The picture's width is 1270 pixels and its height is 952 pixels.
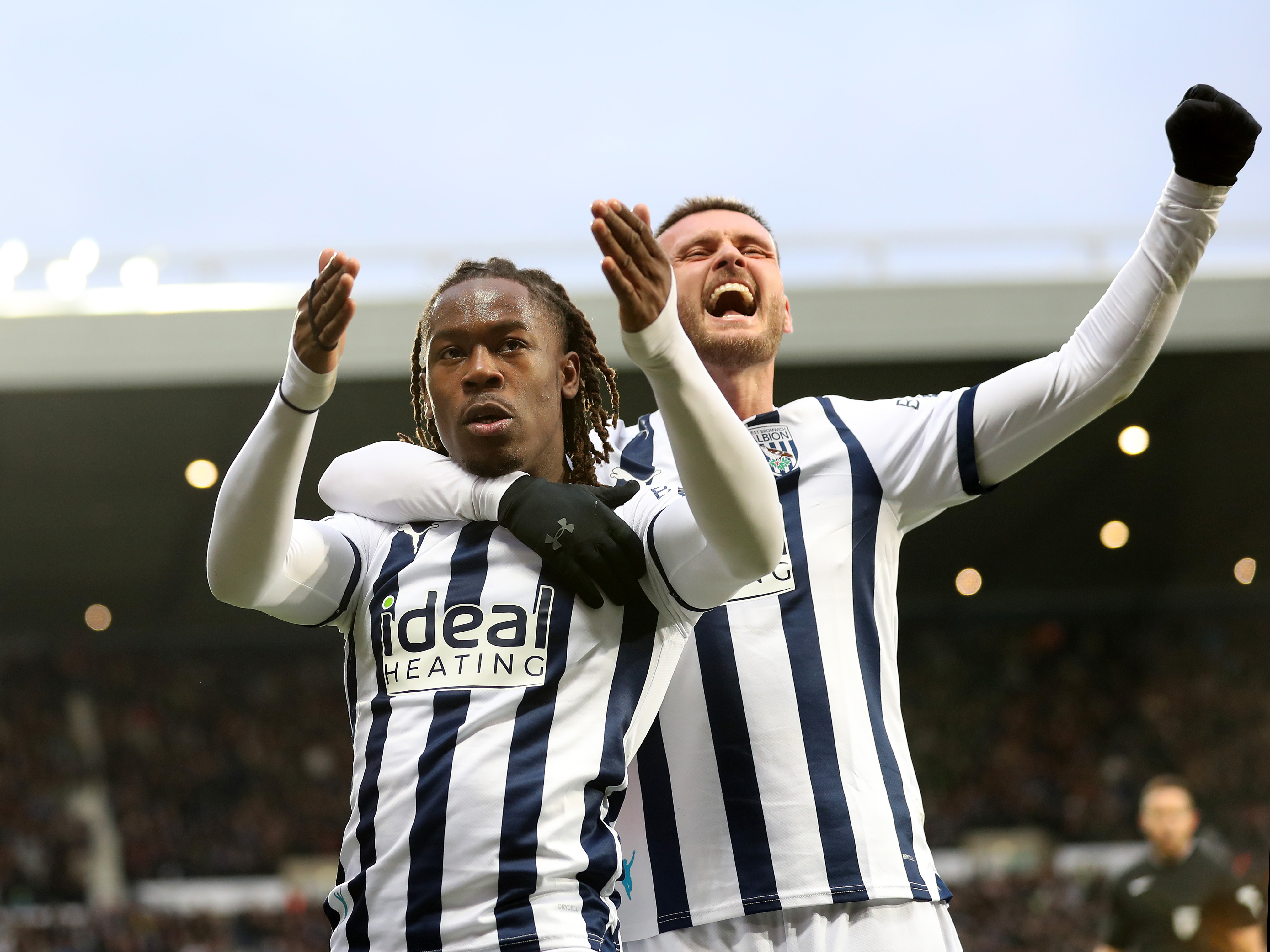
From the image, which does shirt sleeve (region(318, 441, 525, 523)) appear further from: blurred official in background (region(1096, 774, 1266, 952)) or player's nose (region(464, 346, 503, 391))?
blurred official in background (region(1096, 774, 1266, 952))

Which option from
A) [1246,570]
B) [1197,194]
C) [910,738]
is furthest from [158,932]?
[1197,194]

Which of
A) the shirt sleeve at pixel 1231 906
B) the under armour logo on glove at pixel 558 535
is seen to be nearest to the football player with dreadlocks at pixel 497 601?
the under armour logo on glove at pixel 558 535

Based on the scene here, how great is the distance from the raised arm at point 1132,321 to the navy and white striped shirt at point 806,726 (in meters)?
0.07

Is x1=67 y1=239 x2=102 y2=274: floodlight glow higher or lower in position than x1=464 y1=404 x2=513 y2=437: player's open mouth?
higher

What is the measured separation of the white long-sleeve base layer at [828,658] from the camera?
215cm

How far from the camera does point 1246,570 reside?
47.9 feet

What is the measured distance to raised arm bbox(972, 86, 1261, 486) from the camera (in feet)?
6.76

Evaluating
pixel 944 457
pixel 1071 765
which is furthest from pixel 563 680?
pixel 1071 765

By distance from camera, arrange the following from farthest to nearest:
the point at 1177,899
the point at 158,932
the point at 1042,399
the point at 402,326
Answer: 1. the point at 158,932
2. the point at 402,326
3. the point at 1177,899
4. the point at 1042,399

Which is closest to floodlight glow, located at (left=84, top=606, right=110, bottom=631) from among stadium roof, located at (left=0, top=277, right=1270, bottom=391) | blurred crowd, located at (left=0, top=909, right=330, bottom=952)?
blurred crowd, located at (left=0, top=909, right=330, bottom=952)

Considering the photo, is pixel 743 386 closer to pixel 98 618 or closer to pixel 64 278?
pixel 64 278

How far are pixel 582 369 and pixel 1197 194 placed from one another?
1100mm

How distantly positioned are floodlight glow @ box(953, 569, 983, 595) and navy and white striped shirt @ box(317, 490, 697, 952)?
44.5 feet

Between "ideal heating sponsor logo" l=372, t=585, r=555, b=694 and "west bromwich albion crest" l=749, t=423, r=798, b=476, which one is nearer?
"ideal heating sponsor logo" l=372, t=585, r=555, b=694
